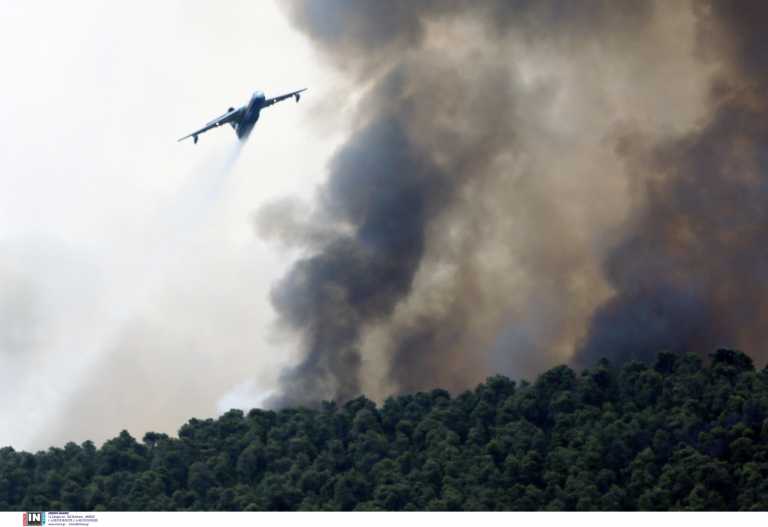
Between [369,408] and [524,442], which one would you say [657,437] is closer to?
[524,442]

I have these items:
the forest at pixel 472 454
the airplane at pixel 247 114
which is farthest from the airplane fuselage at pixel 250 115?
the forest at pixel 472 454

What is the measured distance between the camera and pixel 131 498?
132 meters

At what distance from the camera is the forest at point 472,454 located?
384 ft

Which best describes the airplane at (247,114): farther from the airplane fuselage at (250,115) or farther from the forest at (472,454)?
the forest at (472,454)

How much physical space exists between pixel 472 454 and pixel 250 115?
90.9ft

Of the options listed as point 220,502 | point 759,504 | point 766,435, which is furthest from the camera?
point 220,502

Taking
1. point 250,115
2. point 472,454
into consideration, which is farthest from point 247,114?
point 472,454

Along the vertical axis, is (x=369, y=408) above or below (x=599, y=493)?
above

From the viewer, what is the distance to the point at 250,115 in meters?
125

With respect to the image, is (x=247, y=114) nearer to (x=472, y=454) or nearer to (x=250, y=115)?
(x=250, y=115)

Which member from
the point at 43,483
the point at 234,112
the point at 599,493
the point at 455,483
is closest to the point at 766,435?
the point at 599,493

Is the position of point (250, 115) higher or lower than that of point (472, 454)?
higher

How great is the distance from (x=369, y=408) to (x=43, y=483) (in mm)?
25161

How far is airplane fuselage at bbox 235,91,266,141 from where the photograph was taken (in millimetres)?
123375
